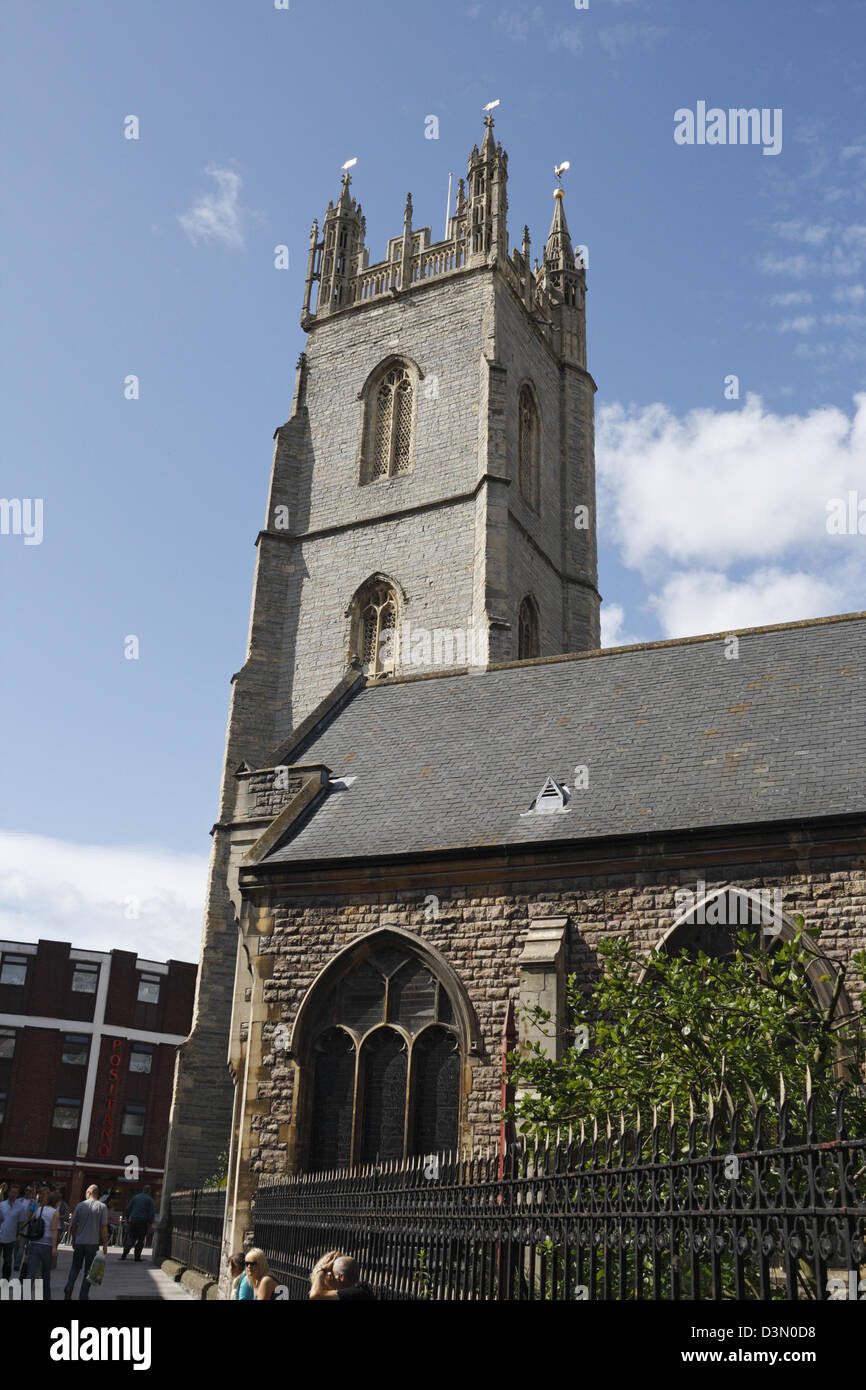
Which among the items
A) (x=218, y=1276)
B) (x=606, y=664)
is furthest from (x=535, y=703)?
(x=218, y=1276)

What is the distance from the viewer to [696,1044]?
863 cm

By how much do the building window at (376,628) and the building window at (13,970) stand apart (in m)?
28.3

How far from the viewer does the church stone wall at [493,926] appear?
12969 mm

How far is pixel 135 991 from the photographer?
177 feet

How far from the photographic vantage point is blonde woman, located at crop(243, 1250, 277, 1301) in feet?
23.7

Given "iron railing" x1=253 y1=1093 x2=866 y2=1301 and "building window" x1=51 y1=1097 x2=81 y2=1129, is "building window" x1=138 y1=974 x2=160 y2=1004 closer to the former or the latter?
"building window" x1=51 y1=1097 x2=81 y2=1129

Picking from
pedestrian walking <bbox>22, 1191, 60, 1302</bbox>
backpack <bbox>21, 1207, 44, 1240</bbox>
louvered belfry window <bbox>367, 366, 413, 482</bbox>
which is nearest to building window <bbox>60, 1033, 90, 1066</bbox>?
louvered belfry window <bbox>367, 366, 413, 482</bbox>

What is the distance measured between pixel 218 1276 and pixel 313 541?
912 inches

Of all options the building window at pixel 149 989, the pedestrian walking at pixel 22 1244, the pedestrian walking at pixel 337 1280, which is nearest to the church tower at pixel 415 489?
the pedestrian walking at pixel 22 1244

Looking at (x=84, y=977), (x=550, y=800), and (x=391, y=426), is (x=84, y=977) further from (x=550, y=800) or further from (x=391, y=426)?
(x=550, y=800)

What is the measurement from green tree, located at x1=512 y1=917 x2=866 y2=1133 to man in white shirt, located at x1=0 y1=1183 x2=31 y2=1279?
825cm

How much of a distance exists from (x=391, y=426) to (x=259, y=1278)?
1207 inches

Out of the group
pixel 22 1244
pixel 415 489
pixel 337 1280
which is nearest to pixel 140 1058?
pixel 415 489
